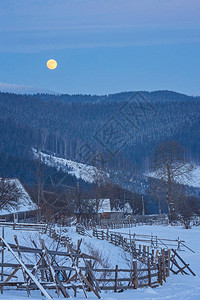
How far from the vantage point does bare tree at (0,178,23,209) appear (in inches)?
2127

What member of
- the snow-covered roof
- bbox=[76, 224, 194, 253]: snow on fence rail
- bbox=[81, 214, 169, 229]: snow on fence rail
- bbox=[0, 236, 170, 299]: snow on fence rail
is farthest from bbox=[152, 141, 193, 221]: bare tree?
bbox=[0, 236, 170, 299]: snow on fence rail

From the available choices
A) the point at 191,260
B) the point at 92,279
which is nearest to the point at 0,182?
the point at 191,260

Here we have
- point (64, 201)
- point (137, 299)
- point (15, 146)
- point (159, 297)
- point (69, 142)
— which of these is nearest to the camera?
point (137, 299)

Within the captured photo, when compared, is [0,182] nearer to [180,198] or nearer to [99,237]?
[99,237]

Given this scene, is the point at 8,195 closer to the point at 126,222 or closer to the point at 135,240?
the point at 126,222

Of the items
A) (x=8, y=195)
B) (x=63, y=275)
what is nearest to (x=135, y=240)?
(x=8, y=195)

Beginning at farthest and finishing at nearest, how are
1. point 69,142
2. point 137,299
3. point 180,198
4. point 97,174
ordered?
1. point 69,142
2. point 97,174
3. point 180,198
4. point 137,299

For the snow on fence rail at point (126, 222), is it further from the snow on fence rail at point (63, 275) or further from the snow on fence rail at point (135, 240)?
the snow on fence rail at point (63, 275)

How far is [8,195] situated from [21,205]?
5.44 m

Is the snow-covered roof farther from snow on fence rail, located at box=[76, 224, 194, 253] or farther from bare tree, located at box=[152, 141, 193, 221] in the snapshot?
bare tree, located at box=[152, 141, 193, 221]

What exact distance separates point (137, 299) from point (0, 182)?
43.3m

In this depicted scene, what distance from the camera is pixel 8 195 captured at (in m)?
55.9

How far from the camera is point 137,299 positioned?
16.3 metres

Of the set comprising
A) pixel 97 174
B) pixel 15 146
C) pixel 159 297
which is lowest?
pixel 159 297
